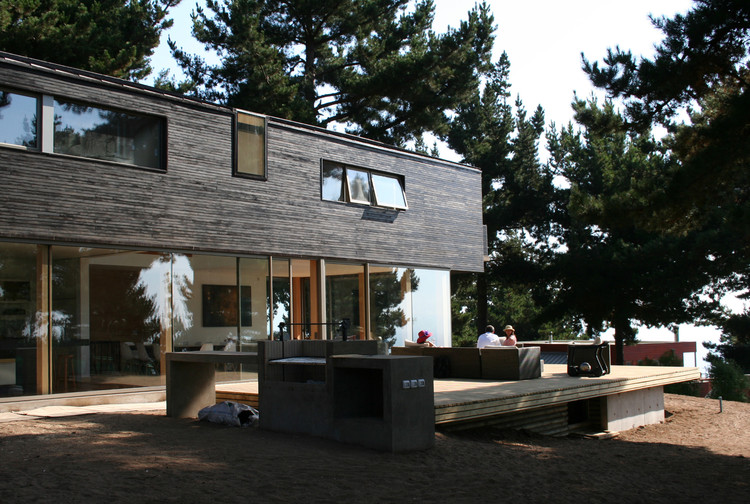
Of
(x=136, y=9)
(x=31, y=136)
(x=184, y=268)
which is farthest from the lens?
(x=136, y=9)

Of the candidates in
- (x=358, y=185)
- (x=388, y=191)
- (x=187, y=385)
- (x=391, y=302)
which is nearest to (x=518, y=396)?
(x=187, y=385)

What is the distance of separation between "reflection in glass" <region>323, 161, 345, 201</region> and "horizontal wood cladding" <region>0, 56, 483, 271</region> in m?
0.20

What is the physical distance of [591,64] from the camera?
13180mm

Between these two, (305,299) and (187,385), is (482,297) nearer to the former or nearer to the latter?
(305,299)

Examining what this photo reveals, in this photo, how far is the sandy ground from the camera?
18.3 ft

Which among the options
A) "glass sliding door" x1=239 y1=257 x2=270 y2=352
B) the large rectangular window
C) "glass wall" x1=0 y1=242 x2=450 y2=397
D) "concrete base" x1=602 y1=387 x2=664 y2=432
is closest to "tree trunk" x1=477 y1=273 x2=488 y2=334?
"glass wall" x1=0 y1=242 x2=450 y2=397

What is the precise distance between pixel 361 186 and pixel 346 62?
39.9 ft

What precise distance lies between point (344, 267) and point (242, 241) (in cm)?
298

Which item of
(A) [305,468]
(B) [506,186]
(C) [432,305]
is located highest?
(B) [506,186]

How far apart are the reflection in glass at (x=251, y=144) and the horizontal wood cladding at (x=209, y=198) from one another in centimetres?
18

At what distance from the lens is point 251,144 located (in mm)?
13703

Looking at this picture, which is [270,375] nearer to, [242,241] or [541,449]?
[541,449]

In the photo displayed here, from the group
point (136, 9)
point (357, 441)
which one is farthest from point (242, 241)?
point (136, 9)

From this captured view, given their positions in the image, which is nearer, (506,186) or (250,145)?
(250,145)
